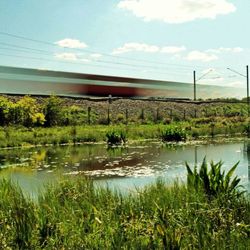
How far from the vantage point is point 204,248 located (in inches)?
166

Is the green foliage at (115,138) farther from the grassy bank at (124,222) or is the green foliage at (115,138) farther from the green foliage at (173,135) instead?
the grassy bank at (124,222)

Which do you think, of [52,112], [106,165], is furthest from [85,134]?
[106,165]

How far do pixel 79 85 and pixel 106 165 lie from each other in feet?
95.8

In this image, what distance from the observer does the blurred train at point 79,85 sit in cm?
3888

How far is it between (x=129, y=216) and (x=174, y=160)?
1042 cm

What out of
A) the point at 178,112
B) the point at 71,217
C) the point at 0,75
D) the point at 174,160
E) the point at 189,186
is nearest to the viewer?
the point at 71,217

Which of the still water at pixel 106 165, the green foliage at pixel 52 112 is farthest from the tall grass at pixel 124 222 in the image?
the green foliage at pixel 52 112

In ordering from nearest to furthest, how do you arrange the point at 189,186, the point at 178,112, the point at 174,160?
the point at 189,186 → the point at 174,160 → the point at 178,112

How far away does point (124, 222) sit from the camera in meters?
4.74

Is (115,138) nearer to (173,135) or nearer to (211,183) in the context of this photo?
(173,135)

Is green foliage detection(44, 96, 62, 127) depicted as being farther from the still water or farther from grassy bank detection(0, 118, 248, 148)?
the still water

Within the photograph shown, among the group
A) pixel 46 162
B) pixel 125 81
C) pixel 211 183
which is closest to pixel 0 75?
pixel 125 81

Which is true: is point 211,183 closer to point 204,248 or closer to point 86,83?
point 204,248

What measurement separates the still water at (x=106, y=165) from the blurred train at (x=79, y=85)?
18.1 m
